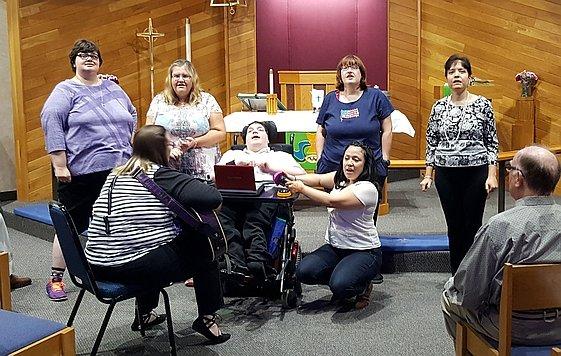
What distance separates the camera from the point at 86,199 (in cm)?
400

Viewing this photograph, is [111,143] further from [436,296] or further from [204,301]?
[436,296]

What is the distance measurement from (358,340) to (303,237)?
6.18 ft

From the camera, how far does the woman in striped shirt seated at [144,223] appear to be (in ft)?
10.0

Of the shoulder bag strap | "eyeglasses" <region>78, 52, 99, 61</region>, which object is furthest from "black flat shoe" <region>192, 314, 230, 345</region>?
"eyeglasses" <region>78, 52, 99, 61</region>

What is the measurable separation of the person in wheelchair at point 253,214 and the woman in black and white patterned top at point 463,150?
737mm

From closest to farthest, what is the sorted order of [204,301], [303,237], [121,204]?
1. [121,204]
2. [204,301]
3. [303,237]

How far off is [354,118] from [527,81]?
11.2ft

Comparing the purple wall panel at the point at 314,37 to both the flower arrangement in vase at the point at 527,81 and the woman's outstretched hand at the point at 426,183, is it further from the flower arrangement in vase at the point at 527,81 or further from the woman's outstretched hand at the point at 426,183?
the woman's outstretched hand at the point at 426,183

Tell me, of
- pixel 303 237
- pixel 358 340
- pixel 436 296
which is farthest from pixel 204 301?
pixel 303 237

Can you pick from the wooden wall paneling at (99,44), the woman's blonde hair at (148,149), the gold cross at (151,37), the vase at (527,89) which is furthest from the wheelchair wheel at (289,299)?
the vase at (527,89)

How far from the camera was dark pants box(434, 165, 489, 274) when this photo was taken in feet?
13.1

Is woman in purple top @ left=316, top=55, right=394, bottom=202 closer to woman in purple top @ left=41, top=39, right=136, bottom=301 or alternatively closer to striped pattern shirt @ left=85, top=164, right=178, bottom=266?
A: woman in purple top @ left=41, top=39, right=136, bottom=301

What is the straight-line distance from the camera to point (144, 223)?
306cm

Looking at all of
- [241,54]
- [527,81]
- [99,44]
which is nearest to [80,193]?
[99,44]
